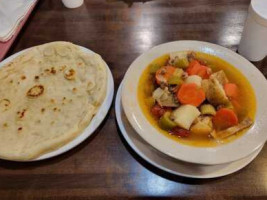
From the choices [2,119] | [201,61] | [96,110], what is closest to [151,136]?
[96,110]

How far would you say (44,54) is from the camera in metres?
1.51

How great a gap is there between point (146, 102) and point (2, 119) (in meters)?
0.65

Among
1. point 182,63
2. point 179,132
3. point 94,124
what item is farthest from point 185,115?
point 94,124

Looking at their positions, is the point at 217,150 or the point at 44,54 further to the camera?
the point at 44,54

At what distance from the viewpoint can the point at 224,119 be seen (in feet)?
3.60

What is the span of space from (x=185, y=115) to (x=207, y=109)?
10 cm

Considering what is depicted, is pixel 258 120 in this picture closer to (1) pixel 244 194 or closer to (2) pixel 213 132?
(2) pixel 213 132

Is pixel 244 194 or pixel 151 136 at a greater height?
pixel 151 136

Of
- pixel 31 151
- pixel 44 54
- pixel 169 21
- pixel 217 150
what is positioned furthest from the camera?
pixel 169 21

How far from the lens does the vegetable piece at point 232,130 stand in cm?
105

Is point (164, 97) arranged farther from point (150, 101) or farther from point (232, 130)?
point (232, 130)

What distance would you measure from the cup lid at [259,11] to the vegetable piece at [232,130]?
0.52 m

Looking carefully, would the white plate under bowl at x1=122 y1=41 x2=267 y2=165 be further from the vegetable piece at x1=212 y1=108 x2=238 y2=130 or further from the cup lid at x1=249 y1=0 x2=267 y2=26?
the cup lid at x1=249 y1=0 x2=267 y2=26

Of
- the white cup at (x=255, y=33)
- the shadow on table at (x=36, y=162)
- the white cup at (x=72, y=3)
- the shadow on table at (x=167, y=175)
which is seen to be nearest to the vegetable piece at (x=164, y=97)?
the shadow on table at (x=167, y=175)
